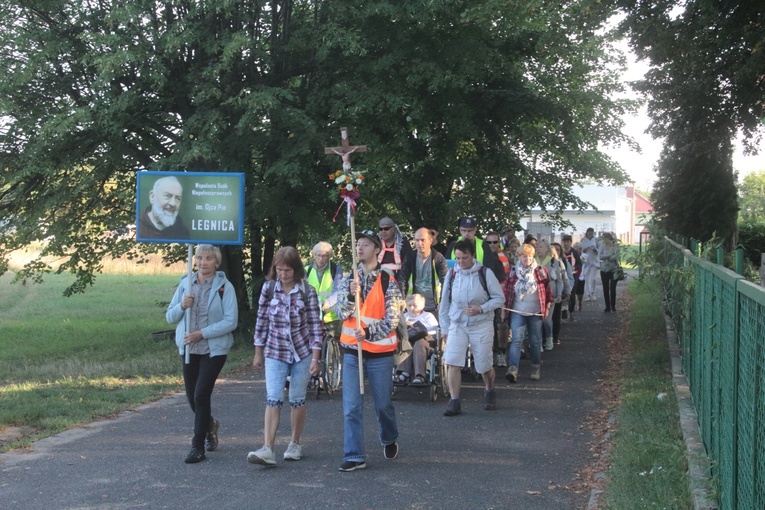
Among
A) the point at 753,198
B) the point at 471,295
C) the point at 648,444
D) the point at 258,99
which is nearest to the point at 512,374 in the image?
the point at 471,295

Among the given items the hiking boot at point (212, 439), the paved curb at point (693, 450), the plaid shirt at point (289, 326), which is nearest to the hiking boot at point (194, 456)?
the hiking boot at point (212, 439)

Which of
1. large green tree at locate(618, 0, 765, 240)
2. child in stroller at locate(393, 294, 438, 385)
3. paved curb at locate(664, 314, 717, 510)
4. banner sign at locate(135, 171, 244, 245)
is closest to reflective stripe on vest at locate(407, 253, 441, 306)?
child in stroller at locate(393, 294, 438, 385)

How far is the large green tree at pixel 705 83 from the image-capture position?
47.4ft

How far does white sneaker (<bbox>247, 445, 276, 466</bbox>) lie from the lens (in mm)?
7371

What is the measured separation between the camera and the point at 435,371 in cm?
1094

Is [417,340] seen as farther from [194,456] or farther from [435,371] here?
[194,456]

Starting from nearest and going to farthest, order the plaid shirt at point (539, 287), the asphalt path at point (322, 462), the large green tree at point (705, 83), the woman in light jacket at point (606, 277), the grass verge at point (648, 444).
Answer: the grass verge at point (648, 444), the asphalt path at point (322, 462), the plaid shirt at point (539, 287), the large green tree at point (705, 83), the woman in light jacket at point (606, 277)

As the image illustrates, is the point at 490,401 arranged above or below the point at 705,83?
below

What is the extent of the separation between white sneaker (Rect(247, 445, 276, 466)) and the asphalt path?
0.07m

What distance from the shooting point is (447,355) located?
32.1 feet

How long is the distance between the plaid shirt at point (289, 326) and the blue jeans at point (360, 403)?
359 millimetres

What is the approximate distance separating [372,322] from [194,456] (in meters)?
1.86

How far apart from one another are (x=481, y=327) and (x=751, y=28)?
26.5 feet

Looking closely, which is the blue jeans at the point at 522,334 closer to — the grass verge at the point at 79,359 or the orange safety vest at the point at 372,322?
the grass verge at the point at 79,359
